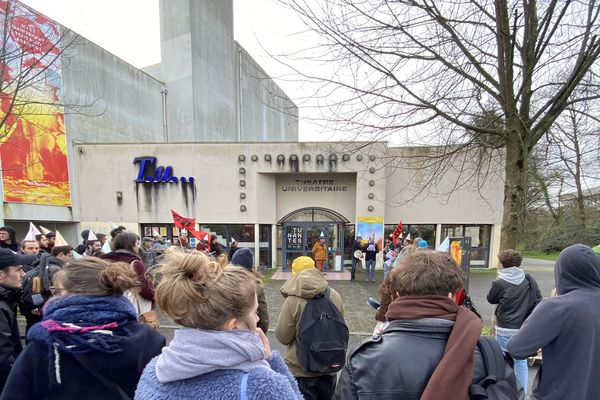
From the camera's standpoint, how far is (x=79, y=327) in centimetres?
139

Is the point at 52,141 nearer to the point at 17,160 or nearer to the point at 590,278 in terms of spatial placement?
the point at 17,160

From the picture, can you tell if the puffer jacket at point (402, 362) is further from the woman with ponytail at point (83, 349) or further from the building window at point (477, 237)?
the building window at point (477, 237)

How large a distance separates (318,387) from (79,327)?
7.14 feet

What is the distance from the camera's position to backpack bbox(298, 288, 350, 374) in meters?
2.53

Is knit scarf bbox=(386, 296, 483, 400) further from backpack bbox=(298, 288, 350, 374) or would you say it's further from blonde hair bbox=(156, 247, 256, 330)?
backpack bbox=(298, 288, 350, 374)

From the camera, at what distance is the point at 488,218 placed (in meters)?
13.8

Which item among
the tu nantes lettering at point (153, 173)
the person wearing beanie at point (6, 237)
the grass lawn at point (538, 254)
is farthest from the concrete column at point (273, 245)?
the grass lawn at point (538, 254)

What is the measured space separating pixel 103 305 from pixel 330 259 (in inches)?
512

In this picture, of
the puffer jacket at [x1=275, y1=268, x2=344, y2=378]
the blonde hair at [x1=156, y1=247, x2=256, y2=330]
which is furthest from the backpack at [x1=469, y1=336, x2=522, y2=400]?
the puffer jacket at [x1=275, y1=268, x2=344, y2=378]

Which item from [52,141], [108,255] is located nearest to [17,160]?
[52,141]

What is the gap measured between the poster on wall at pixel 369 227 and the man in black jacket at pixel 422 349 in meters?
12.4

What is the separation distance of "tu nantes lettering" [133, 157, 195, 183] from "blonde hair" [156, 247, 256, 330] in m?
14.0

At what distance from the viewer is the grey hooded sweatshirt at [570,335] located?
1818 millimetres

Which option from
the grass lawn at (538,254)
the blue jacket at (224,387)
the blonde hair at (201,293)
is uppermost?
the blonde hair at (201,293)
